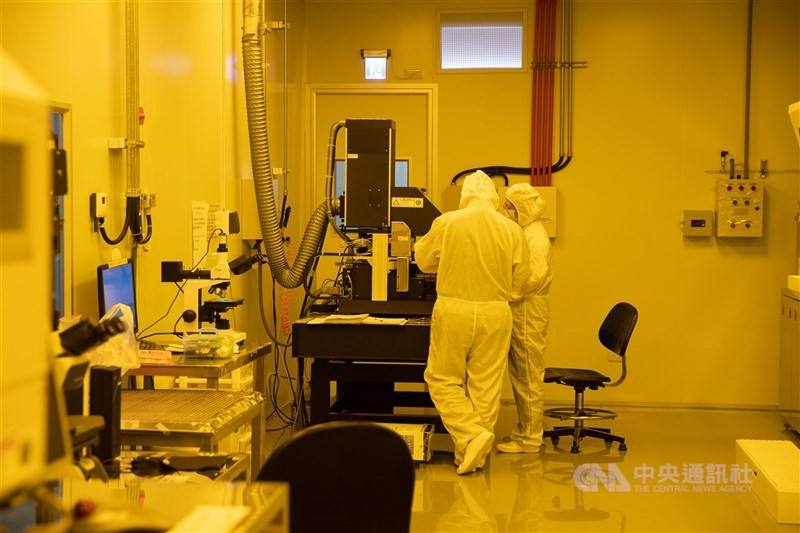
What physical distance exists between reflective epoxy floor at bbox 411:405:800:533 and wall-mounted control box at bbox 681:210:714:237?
4.64ft

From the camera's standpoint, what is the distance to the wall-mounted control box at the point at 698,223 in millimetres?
6840

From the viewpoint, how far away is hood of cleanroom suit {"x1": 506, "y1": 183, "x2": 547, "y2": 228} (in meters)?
5.68

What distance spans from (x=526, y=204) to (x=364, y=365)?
1319mm

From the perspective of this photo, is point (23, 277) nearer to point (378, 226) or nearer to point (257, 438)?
point (257, 438)

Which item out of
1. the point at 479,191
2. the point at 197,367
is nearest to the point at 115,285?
the point at 197,367

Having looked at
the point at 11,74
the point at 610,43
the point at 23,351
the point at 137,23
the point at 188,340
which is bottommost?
the point at 188,340

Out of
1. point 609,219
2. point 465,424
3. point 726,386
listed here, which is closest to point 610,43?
point 609,219

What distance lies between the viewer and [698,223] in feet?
22.5

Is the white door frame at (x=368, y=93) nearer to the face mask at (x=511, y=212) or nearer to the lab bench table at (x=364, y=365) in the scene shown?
the face mask at (x=511, y=212)

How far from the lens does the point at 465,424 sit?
197 inches

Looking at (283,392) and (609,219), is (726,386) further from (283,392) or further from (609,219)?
(283,392)

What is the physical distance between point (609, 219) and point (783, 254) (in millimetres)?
1204

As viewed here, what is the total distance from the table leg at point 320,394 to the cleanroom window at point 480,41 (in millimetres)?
2748

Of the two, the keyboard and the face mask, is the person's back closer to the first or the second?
the face mask
